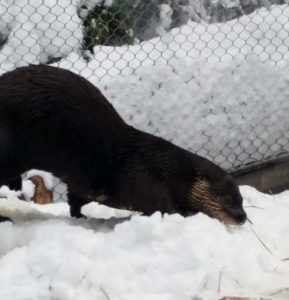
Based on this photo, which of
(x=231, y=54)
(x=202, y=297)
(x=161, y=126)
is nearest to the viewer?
(x=202, y=297)

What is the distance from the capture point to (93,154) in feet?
11.4

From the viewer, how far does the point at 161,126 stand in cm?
526

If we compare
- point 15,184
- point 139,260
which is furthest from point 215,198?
point 15,184

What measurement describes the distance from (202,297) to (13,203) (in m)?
1.06

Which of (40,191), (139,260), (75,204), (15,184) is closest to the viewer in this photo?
(139,260)

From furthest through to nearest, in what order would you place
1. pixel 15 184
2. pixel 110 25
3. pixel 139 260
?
pixel 110 25, pixel 15 184, pixel 139 260

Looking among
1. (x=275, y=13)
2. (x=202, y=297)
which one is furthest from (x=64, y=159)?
(x=275, y=13)

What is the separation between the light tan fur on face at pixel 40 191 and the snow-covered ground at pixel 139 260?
94 cm

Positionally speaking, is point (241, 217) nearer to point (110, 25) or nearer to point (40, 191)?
point (40, 191)

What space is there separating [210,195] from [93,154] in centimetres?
48

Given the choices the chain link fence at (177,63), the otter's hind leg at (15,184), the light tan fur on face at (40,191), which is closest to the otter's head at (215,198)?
the otter's hind leg at (15,184)

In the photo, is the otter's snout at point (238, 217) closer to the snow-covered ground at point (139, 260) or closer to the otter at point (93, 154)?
the otter at point (93, 154)

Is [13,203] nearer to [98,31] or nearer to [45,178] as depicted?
[45,178]

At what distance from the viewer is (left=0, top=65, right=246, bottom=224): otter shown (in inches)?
133
